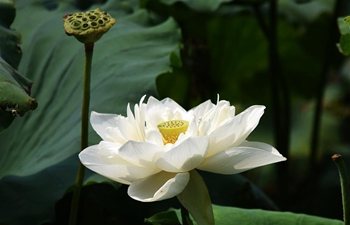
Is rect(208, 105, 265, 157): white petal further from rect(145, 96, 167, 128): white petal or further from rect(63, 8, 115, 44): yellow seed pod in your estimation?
rect(63, 8, 115, 44): yellow seed pod

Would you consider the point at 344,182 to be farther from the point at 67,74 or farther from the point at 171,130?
the point at 67,74

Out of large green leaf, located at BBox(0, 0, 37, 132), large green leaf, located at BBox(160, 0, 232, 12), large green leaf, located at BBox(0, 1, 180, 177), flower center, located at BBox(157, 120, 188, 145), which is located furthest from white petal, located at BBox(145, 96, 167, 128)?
large green leaf, located at BBox(160, 0, 232, 12)

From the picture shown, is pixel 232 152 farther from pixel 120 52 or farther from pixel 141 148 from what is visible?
pixel 120 52

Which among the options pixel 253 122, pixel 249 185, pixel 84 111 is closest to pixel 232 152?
pixel 253 122

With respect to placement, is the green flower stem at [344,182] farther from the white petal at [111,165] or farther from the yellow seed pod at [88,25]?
the yellow seed pod at [88,25]

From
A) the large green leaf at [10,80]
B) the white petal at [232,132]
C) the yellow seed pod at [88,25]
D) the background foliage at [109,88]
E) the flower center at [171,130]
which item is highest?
the yellow seed pod at [88,25]

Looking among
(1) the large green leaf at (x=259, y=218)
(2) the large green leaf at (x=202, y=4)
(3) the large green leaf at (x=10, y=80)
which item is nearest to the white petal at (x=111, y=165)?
(3) the large green leaf at (x=10, y=80)
